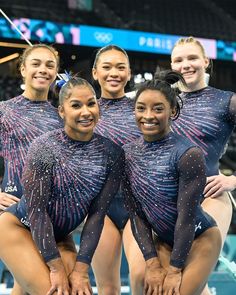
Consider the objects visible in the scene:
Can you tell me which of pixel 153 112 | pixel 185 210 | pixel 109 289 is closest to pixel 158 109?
pixel 153 112

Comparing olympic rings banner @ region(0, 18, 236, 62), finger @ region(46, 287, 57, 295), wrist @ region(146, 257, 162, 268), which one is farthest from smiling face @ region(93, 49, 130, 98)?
olympic rings banner @ region(0, 18, 236, 62)

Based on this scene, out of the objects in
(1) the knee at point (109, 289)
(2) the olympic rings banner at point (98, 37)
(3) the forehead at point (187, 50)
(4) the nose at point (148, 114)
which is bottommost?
(1) the knee at point (109, 289)

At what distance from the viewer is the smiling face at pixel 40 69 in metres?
2.47

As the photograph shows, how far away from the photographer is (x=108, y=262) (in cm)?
234

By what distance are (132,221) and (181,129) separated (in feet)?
1.90

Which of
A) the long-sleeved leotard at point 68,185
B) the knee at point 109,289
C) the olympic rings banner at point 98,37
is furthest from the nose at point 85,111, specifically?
the olympic rings banner at point 98,37

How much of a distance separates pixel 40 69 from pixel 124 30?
6657 millimetres

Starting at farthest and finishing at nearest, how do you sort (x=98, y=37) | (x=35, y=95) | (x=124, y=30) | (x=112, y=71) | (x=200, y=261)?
(x=124, y=30) → (x=98, y=37) → (x=35, y=95) → (x=112, y=71) → (x=200, y=261)

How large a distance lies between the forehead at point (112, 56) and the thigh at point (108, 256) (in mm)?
770

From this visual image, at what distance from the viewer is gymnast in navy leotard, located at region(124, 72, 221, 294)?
194cm

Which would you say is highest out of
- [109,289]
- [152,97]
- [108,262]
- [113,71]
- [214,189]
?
[113,71]

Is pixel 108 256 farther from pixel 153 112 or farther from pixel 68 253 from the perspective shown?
pixel 153 112

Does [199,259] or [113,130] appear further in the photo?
[113,130]

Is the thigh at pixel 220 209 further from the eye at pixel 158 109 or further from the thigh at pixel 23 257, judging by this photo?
the thigh at pixel 23 257
